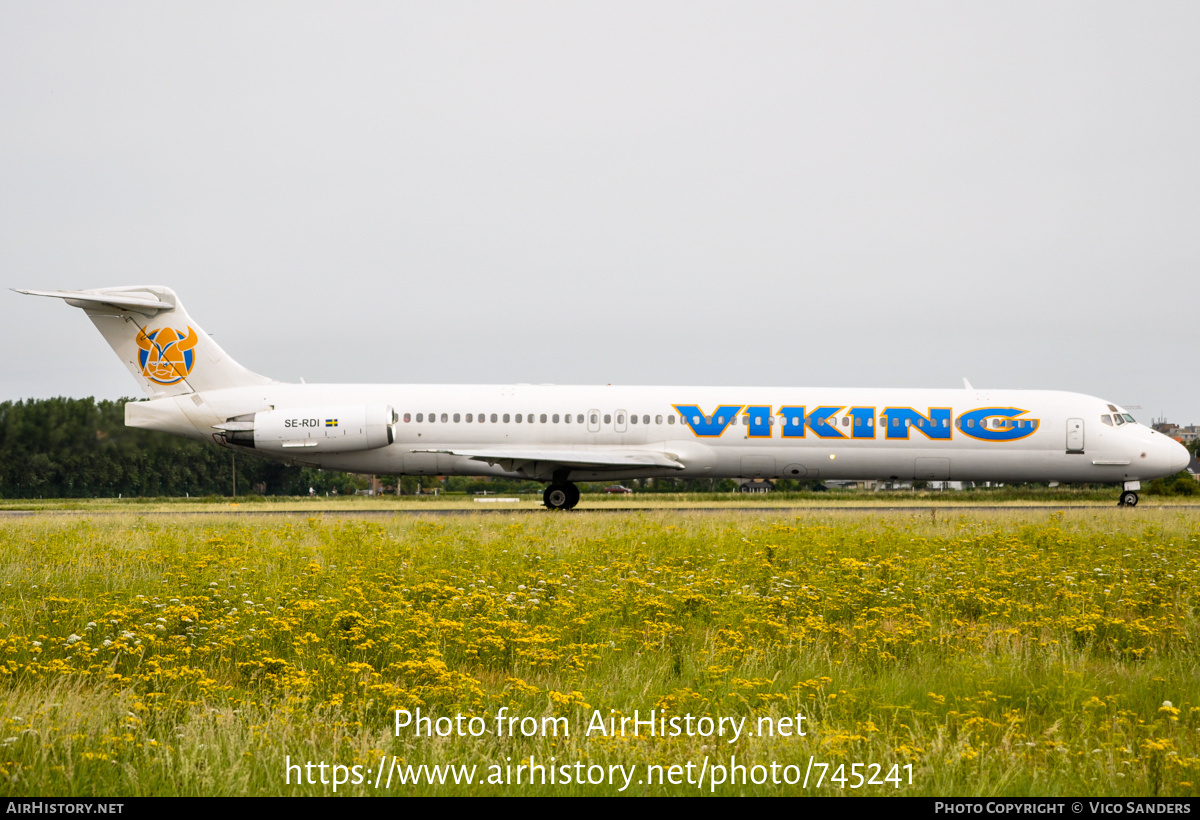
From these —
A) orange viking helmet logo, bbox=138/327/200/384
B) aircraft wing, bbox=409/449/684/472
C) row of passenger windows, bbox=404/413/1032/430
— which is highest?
orange viking helmet logo, bbox=138/327/200/384

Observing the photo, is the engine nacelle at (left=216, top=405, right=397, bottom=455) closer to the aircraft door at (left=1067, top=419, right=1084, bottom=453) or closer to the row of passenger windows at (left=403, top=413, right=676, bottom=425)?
the row of passenger windows at (left=403, top=413, right=676, bottom=425)

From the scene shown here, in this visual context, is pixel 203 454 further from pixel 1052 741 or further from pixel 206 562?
pixel 1052 741

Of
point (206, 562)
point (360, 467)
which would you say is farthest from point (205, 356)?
point (206, 562)

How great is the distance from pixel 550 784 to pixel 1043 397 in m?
25.8

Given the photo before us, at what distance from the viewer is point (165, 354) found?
25.7 metres

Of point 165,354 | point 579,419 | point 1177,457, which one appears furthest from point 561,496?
point 1177,457

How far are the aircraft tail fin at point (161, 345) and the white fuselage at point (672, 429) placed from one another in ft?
1.64

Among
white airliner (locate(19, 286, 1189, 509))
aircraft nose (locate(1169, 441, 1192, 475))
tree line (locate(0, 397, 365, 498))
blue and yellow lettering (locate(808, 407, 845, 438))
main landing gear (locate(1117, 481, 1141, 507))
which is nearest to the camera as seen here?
white airliner (locate(19, 286, 1189, 509))

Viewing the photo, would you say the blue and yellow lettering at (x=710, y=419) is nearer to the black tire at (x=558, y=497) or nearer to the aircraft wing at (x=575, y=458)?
the aircraft wing at (x=575, y=458)

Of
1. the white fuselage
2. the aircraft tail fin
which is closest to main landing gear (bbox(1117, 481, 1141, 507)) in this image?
the white fuselage

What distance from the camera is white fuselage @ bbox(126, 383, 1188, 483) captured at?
2542 cm

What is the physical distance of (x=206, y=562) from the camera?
1004 cm

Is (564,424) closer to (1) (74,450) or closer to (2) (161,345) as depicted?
(2) (161,345)

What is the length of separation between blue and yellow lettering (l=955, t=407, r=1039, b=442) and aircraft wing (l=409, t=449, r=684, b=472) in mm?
8002
